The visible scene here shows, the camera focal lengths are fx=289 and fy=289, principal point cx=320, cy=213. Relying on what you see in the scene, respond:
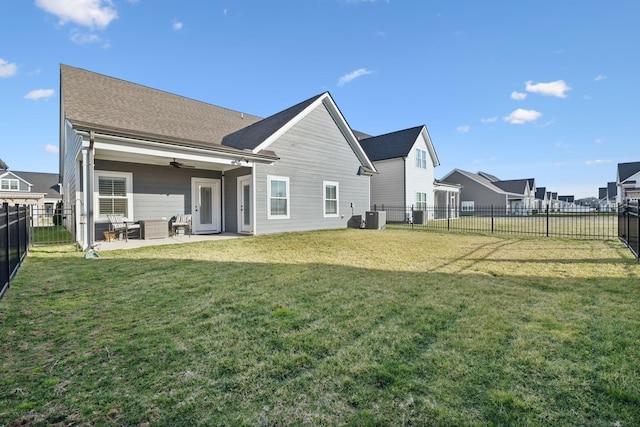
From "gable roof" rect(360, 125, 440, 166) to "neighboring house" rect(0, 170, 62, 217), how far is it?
127 ft

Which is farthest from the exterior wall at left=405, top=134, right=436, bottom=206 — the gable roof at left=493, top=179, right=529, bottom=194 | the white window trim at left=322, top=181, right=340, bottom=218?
the gable roof at left=493, top=179, right=529, bottom=194

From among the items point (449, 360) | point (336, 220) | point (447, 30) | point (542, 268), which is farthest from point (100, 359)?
point (447, 30)

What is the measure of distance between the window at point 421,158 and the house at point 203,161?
7.91m

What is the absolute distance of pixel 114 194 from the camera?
10.5 m

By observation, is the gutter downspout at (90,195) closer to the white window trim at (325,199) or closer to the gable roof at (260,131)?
the gable roof at (260,131)

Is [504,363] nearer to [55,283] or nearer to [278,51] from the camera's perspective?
[55,283]

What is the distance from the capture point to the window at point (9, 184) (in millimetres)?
37997

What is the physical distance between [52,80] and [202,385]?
804 inches

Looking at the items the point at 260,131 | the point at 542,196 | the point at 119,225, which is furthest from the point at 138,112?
the point at 542,196

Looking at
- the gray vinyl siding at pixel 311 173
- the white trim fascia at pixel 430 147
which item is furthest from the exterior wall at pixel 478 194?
the gray vinyl siding at pixel 311 173

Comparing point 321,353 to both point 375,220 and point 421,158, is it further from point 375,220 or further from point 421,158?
point 421,158

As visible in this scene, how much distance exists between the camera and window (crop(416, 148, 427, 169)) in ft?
72.0

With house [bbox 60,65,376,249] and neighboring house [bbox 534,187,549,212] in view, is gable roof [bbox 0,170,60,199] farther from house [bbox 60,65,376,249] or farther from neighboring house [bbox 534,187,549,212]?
neighboring house [bbox 534,187,549,212]

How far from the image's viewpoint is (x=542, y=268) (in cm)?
639
